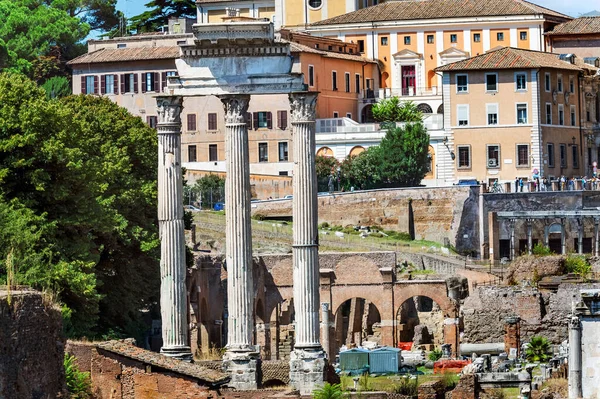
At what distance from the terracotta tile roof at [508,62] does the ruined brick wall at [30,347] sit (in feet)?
240

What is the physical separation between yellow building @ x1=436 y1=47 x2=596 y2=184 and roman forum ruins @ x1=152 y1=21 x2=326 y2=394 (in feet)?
195

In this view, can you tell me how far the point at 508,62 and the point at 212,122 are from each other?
14.5 m

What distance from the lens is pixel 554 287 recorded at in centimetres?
6444

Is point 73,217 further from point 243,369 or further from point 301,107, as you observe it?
point 243,369

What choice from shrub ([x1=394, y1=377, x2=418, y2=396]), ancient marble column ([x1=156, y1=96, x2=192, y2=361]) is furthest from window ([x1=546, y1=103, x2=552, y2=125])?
ancient marble column ([x1=156, y1=96, x2=192, y2=361])

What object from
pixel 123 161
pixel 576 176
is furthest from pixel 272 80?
pixel 576 176

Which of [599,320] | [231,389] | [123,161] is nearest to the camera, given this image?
[231,389]

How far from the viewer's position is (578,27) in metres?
110

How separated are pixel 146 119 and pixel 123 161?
38932mm

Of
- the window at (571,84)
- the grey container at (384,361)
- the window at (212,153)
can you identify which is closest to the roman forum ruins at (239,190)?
the grey container at (384,361)

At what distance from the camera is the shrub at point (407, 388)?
44.4 meters

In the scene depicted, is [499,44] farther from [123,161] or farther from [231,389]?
[231,389]

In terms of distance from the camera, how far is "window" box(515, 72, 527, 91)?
102312 mm

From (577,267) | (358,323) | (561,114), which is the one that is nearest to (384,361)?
(577,267)
